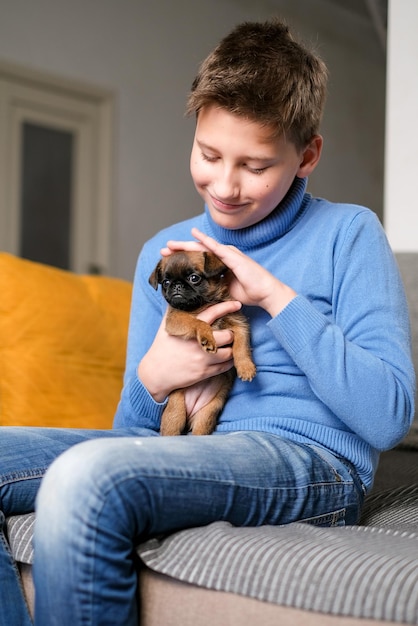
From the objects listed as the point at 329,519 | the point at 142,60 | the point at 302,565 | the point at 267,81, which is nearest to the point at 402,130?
the point at 267,81

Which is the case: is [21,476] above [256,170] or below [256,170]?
below

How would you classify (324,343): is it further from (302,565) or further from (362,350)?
(302,565)

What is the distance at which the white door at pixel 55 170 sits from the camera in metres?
5.81

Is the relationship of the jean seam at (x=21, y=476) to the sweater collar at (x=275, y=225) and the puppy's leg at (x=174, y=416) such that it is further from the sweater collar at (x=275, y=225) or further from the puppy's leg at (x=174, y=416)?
the sweater collar at (x=275, y=225)

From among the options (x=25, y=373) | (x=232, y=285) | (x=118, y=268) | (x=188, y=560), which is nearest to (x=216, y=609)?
(x=188, y=560)

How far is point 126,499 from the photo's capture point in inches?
42.8

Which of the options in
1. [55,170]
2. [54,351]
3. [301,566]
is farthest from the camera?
[55,170]

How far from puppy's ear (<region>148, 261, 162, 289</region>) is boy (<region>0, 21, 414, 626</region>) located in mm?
103

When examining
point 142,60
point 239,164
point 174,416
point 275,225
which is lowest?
point 174,416

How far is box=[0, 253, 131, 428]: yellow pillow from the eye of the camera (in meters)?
2.27

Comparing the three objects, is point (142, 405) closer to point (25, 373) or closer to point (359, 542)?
point (359, 542)

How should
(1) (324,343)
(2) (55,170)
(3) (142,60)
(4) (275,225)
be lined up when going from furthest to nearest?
1. (3) (142,60)
2. (2) (55,170)
3. (4) (275,225)
4. (1) (324,343)

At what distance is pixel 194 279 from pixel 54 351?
0.95m

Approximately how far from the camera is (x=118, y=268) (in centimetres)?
629
